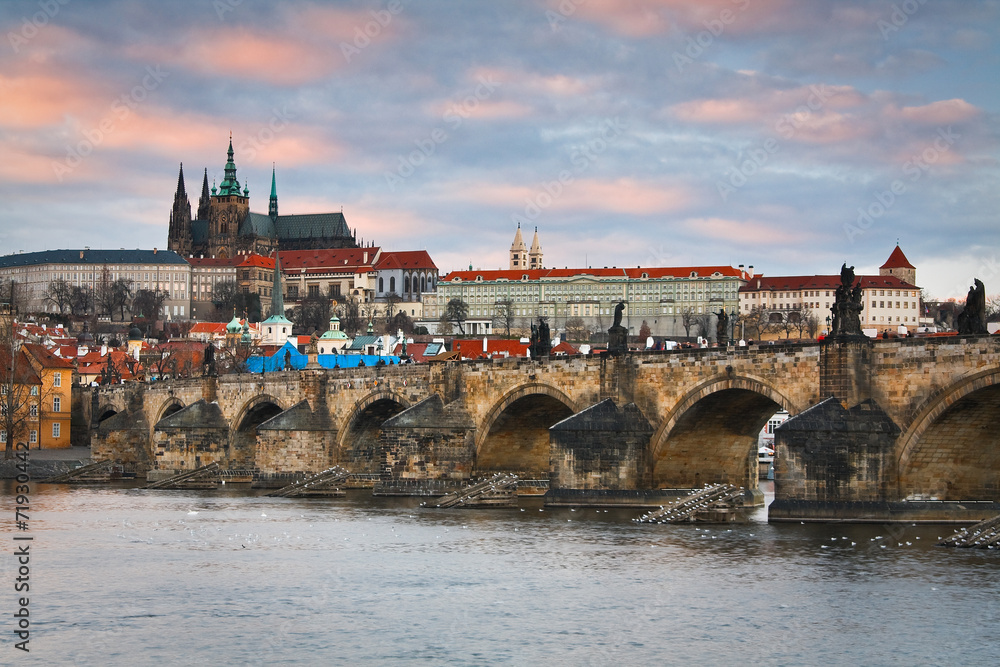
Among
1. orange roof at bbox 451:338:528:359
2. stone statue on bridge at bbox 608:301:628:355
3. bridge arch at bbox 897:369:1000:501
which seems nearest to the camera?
bridge arch at bbox 897:369:1000:501

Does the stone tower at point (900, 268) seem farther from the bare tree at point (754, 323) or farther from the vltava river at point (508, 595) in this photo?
the vltava river at point (508, 595)

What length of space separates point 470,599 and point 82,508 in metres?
22.8

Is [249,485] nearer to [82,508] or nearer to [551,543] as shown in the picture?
[82,508]

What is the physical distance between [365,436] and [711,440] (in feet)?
62.2

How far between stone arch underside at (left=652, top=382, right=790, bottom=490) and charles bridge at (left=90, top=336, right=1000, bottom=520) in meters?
0.05

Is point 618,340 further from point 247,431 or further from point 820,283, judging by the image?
point 820,283

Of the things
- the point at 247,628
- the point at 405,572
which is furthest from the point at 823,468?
the point at 247,628

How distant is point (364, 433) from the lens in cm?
5362

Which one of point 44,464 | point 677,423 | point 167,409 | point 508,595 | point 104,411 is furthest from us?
point 104,411

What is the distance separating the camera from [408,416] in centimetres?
4509

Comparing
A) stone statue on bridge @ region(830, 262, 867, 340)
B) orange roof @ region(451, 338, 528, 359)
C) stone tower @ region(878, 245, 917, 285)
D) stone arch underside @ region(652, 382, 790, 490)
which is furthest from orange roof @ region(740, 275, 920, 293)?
stone statue on bridge @ region(830, 262, 867, 340)

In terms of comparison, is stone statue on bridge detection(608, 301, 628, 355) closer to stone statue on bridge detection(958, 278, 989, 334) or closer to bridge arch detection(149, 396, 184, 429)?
stone statue on bridge detection(958, 278, 989, 334)

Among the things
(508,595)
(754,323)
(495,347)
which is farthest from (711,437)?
(754,323)

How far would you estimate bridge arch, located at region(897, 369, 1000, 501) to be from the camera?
98.2ft
